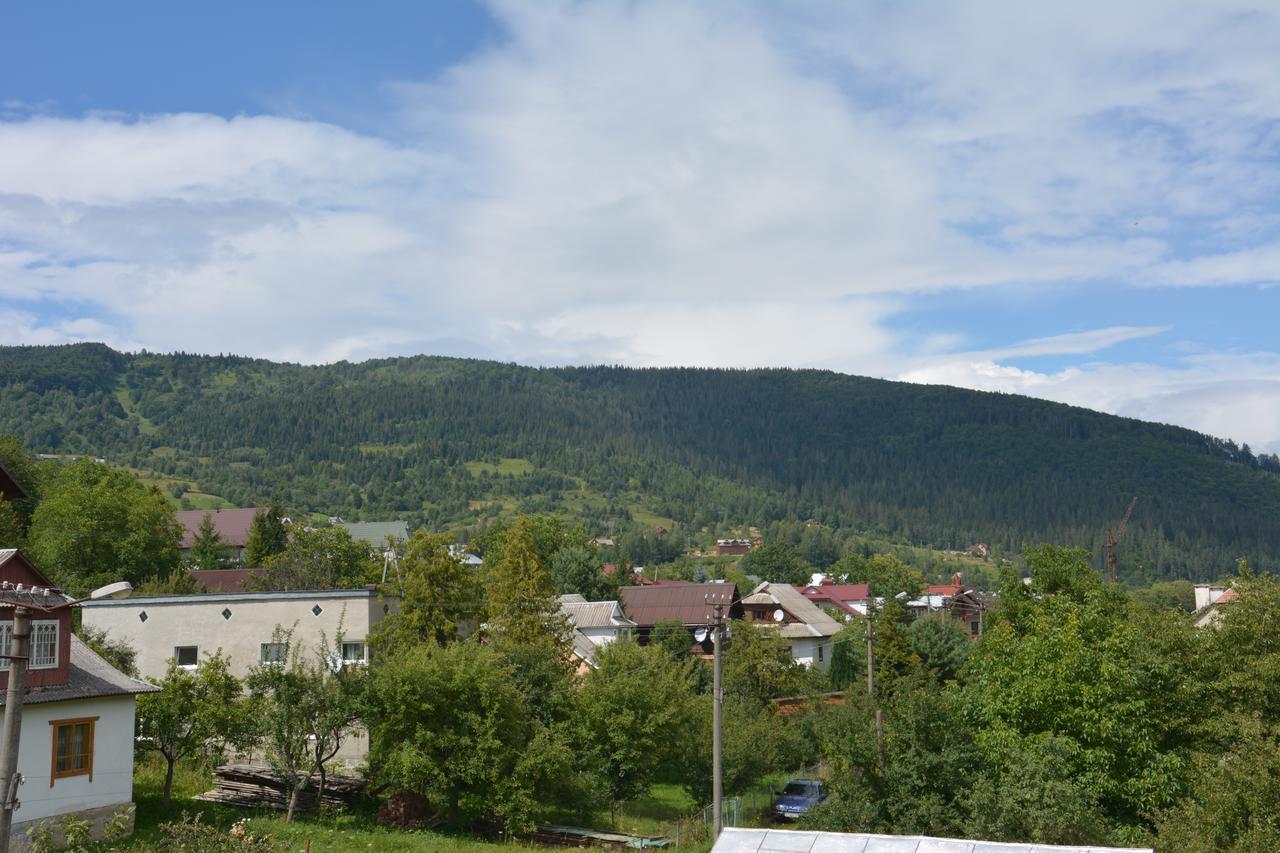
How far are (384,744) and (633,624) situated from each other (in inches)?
1506

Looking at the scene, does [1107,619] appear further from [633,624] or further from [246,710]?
[633,624]

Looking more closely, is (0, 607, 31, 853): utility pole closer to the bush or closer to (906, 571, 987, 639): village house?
the bush

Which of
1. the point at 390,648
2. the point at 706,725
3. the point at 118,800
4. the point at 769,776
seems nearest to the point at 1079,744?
the point at 706,725

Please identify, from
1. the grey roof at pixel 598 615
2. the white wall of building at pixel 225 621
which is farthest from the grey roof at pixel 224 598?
the grey roof at pixel 598 615

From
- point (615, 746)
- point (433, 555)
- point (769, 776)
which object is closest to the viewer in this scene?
point (615, 746)

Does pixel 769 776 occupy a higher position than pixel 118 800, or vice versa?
pixel 118 800

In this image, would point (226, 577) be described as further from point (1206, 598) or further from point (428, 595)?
point (1206, 598)

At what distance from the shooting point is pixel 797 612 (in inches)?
3506

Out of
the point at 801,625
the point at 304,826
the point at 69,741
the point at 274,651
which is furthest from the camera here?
the point at 801,625

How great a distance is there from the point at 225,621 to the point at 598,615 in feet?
101

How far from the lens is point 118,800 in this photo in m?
30.4

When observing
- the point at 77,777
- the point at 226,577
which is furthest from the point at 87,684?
the point at 226,577

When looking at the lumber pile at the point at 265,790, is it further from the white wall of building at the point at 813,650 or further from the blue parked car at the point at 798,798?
the white wall of building at the point at 813,650

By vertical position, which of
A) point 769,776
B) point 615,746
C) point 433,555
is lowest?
point 769,776
